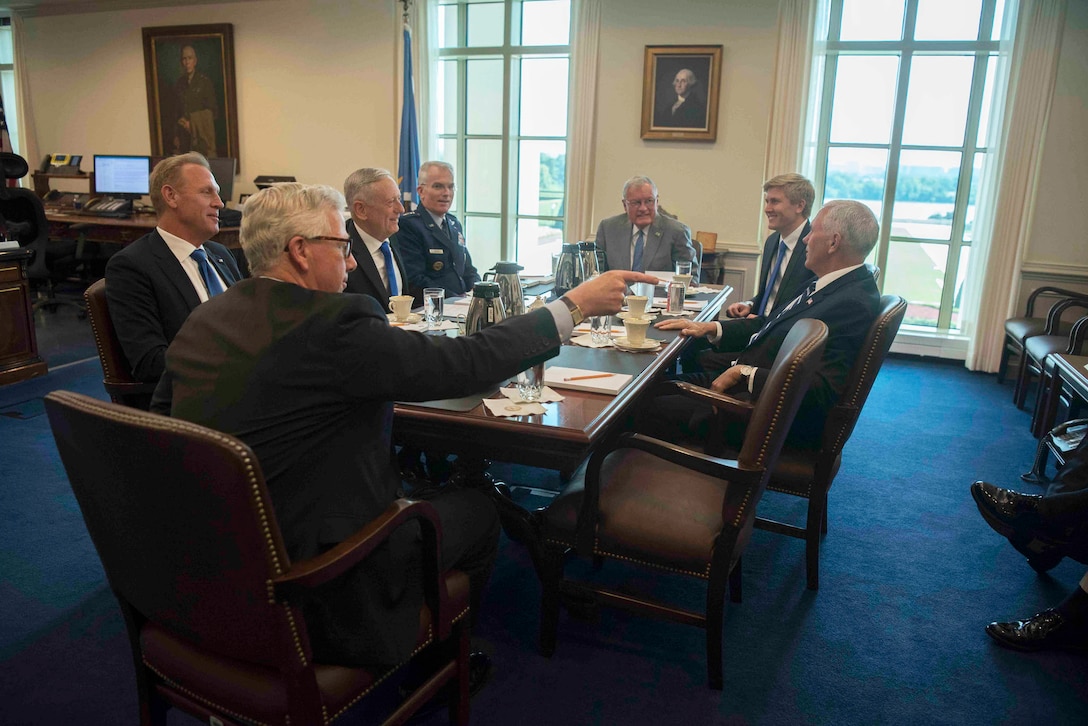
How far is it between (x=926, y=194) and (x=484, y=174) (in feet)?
12.1

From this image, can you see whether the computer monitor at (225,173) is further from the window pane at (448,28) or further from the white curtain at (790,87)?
the white curtain at (790,87)

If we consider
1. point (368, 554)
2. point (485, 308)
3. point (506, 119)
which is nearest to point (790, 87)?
point (506, 119)

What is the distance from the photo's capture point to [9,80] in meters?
8.65

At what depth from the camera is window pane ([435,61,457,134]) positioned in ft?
21.8

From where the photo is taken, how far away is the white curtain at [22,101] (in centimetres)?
806

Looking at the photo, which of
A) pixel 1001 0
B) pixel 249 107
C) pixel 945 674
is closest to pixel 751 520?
pixel 945 674

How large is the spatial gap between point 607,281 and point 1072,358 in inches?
104

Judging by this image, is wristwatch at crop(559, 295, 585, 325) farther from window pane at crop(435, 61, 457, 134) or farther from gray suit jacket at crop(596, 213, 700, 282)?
window pane at crop(435, 61, 457, 134)

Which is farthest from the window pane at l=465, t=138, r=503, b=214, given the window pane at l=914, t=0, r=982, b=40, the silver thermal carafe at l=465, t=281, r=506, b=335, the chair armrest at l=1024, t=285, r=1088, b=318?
the silver thermal carafe at l=465, t=281, r=506, b=335

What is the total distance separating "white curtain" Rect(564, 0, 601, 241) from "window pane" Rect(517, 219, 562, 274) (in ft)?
1.66

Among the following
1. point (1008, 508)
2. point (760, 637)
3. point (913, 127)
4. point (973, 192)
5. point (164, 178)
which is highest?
point (913, 127)

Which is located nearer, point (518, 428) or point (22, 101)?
point (518, 428)

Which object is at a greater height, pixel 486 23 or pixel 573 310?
pixel 486 23

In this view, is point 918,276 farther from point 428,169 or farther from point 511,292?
point 511,292
